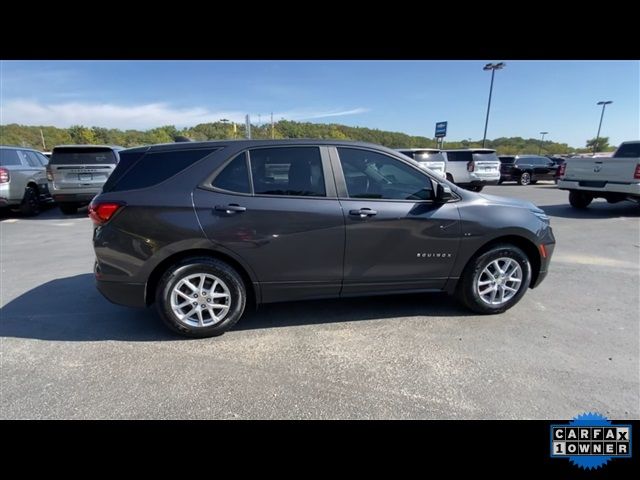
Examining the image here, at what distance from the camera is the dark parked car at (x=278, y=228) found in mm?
2826

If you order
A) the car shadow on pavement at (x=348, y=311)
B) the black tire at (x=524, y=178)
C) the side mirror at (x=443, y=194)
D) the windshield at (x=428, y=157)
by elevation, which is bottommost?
the car shadow on pavement at (x=348, y=311)

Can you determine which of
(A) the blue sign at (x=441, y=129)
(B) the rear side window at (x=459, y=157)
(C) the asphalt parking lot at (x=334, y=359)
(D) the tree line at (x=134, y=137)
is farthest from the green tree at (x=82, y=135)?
(C) the asphalt parking lot at (x=334, y=359)

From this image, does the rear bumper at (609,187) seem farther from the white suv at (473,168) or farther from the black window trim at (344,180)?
the black window trim at (344,180)

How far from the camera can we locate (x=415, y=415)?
2125 millimetres

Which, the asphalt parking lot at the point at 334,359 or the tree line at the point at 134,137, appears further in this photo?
the tree line at the point at 134,137

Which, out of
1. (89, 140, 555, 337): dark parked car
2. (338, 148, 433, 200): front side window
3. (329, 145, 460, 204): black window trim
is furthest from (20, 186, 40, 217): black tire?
(338, 148, 433, 200): front side window

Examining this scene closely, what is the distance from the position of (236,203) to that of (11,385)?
2119mm

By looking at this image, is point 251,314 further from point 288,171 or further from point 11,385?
point 11,385

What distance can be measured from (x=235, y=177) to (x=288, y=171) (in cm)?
48

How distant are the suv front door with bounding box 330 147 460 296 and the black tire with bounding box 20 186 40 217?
985 cm

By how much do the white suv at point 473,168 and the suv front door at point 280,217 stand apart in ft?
41.1

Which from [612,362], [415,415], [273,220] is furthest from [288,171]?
[612,362]

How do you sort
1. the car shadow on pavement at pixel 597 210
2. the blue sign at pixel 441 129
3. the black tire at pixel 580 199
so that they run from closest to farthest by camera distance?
the car shadow on pavement at pixel 597 210
the black tire at pixel 580 199
the blue sign at pixel 441 129
